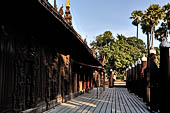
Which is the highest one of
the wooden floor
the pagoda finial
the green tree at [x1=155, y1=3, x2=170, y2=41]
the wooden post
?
the green tree at [x1=155, y1=3, x2=170, y2=41]

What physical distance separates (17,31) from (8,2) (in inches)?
56.3

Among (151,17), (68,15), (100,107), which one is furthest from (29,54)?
(151,17)

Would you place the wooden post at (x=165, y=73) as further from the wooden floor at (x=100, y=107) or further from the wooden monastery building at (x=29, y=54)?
the wooden floor at (x=100, y=107)

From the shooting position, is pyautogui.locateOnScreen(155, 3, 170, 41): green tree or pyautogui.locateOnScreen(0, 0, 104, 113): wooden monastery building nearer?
pyautogui.locateOnScreen(0, 0, 104, 113): wooden monastery building

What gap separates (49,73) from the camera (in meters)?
8.18

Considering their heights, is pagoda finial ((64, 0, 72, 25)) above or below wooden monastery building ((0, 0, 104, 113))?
above

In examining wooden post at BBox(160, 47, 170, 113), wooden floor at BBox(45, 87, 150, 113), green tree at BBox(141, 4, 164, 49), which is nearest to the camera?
wooden post at BBox(160, 47, 170, 113)

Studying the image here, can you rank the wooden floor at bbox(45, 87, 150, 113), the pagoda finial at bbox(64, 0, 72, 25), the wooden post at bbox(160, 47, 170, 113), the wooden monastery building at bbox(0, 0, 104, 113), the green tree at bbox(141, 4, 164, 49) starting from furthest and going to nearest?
the green tree at bbox(141, 4, 164, 49)
the pagoda finial at bbox(64, 0, 72, 25)
the wooden floor at bbox(45, 87, 150, 113)
the wooden monastery building at bbox(0, 0, 104, 113)
the wooden post at bbox(160, 47, 170, 113)

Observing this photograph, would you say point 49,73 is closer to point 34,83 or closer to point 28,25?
point 34,83

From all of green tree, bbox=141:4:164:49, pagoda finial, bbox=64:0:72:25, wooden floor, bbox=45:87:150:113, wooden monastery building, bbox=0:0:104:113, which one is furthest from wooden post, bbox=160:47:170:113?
green tree, bbox=141:4:164:49

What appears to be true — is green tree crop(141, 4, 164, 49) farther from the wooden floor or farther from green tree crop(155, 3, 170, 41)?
the wooden floor

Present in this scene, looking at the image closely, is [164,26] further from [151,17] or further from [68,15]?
[68,15]

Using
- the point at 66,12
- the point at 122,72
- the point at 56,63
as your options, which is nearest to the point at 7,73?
the point at 56,63

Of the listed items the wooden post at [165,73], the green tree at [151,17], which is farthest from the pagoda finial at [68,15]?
the green tree at [151,17]
